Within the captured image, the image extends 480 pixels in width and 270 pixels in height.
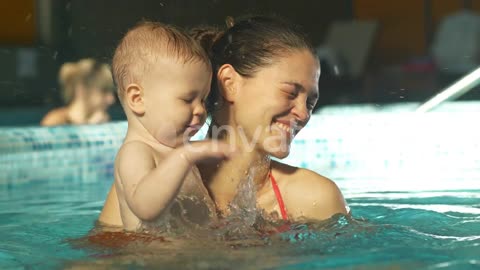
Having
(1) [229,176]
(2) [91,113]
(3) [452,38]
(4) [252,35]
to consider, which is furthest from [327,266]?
(3) [452,38]

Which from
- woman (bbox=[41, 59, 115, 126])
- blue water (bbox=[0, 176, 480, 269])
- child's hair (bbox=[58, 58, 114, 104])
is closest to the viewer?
blue water (bbox=[0, 176, 480, 269])

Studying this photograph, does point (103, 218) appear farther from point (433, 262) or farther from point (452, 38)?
point (452, 38)

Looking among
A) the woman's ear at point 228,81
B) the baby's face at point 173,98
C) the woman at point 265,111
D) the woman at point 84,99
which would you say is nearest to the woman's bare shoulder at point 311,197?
the woman at point 265,111

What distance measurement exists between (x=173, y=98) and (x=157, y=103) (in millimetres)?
57

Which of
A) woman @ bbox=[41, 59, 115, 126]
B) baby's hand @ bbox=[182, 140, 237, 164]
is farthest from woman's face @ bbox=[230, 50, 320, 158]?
woman @ bbox=[41, 59, 115, 126]

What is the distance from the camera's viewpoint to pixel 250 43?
2.96m

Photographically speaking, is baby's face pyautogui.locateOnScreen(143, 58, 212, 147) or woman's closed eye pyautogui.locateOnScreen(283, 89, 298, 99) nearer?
baby's face pyautogui.locateOnScreen(143, 58, 212, 147)

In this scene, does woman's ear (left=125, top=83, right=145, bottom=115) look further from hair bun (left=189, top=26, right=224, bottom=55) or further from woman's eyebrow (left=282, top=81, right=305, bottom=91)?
woman's eyebrow (left=282, top=81, right=305, bottom=91)

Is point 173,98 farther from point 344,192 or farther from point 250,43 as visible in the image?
point 344,192

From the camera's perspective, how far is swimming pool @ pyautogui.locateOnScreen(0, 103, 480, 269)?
2430mm

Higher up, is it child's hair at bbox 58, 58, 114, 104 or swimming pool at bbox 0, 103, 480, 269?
child's hair at bbox 58, 58, 114, 104

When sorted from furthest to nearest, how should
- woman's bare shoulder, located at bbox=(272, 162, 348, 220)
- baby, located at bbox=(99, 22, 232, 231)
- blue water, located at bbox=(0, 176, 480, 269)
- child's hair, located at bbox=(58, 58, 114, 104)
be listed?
1. child's hair, located at bbox=(58, 58, 114, 104)
2. woman's bare shoulder, located at bbox=(272, 162, 348, 220)
3. baby, located at bbox=(99, 22, 232, 231)
4. blue water, located at bbox=(0, 176, 480, 269)

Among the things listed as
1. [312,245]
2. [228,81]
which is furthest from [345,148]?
[312,245]

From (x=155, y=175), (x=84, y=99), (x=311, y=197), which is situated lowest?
(x=84, y=99)
